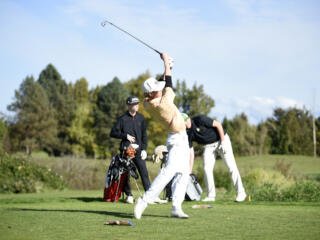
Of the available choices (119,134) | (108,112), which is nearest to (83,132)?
(108,112)

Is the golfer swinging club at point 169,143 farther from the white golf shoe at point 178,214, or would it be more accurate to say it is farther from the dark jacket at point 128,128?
the dark jacket at point 128,128

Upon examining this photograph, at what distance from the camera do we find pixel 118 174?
1040 centimetres

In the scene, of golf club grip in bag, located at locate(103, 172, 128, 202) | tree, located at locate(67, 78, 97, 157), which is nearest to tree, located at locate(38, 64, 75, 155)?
tree, located at locate(67, 78, 97, 157)

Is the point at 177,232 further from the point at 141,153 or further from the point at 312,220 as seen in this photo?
the point at 141,153

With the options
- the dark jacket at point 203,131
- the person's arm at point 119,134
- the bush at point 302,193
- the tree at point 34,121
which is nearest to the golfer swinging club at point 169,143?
the person's arm at point 119,134

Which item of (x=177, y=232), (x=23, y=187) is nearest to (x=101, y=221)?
(x=177, y=232)

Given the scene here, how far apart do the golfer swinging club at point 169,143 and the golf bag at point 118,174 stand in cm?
328

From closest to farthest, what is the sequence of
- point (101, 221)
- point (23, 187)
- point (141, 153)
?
1. point (101, 221)
2. point (141, 153)
3. point (23, 187)

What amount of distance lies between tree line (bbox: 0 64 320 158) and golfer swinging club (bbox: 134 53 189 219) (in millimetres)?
39640

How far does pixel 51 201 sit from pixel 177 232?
19.1ft

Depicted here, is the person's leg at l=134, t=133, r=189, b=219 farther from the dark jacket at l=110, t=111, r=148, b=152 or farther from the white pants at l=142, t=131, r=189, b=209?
the dark jacket at l=110, t=111, r=148, b=152

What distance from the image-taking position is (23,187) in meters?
16.2

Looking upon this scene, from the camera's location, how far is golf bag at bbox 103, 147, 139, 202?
10.3 m

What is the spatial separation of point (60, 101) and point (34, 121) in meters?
13.0
